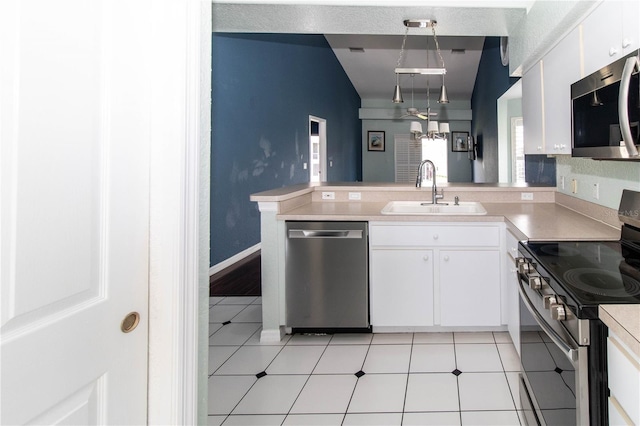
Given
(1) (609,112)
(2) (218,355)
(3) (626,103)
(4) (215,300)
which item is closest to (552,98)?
(1) (609,112)

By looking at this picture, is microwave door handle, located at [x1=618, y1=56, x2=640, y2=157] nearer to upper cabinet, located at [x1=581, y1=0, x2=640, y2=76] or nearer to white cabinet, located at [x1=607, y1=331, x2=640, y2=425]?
upper cabinet, located at [x1=581, y1=0, x2=640, y2=76]

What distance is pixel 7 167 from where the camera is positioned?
0.67m

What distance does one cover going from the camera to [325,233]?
2754mm

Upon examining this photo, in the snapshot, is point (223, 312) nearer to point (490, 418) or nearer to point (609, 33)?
point (490, 418)

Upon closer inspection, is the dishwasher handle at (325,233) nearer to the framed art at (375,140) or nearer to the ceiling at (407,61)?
the ceiling at (407,61)

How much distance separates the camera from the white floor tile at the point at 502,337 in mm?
2713

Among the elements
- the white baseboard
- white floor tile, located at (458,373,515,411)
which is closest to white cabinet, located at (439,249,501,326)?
white floor tile, located at (458,373,515,411)

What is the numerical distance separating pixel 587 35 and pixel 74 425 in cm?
233

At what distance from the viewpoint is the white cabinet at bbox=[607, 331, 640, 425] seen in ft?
2.83

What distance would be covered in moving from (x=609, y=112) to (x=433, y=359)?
1.65m

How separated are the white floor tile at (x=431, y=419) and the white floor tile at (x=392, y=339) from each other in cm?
81

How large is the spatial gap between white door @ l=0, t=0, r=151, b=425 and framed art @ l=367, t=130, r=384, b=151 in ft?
36.1

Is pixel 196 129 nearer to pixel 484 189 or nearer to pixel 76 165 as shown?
pixel 76 165

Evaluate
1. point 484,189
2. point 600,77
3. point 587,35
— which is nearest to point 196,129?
point 600,77
